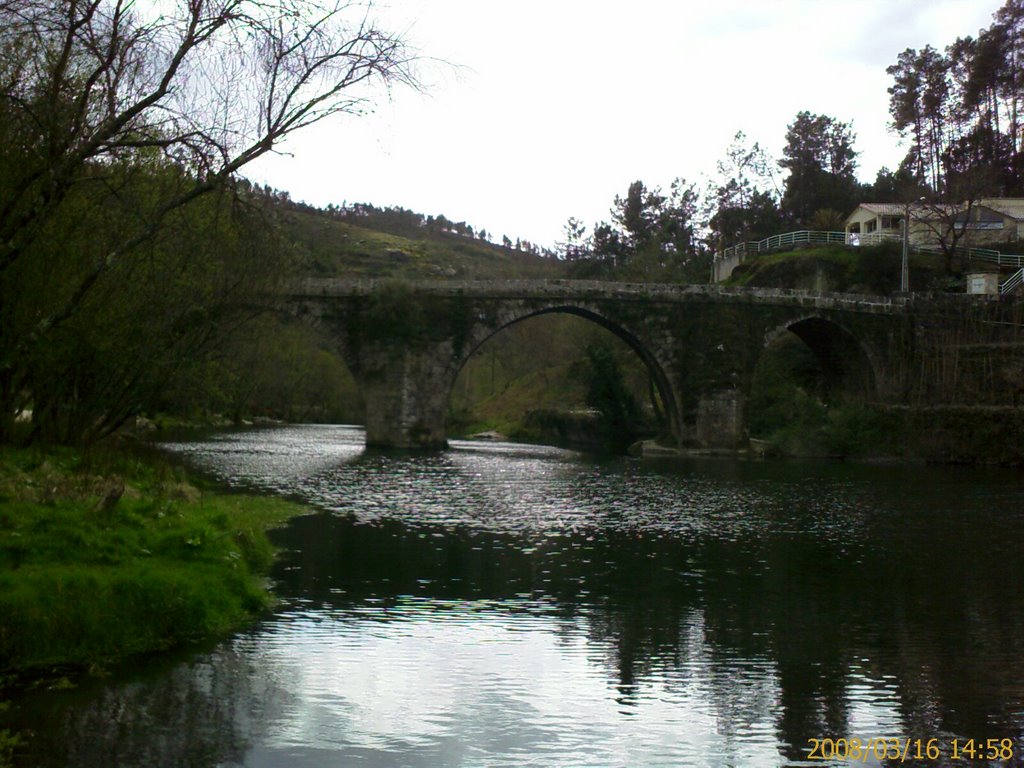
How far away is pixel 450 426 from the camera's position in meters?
80.1

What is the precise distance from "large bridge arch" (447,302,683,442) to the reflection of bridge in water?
0.07 meters

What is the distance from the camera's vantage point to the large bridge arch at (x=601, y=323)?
55719mm

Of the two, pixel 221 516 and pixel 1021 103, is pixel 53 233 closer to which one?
pixel 221 516

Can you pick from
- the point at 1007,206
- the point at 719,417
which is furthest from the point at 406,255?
the point at 719,417

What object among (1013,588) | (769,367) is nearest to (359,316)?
(769,367)

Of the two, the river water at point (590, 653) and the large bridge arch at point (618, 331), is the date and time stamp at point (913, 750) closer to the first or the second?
the river water at point (590, 653)

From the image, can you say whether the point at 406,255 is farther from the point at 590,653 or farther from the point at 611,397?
the point at 590,653

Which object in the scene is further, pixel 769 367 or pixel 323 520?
pixel 769 367

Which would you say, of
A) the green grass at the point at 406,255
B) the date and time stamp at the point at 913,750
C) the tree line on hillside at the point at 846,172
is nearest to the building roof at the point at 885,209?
the tree line on hillside at the point at 846,172

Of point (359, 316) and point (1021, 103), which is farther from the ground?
point (1021, 103)

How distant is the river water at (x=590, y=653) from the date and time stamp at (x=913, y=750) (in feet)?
0.10

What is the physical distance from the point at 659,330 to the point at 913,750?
48.3 m

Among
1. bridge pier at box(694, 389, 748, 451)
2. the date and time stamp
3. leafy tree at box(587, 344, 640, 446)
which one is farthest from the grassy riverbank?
leafy tree at box(587, 344, 640, 446)

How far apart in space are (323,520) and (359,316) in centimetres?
3288
